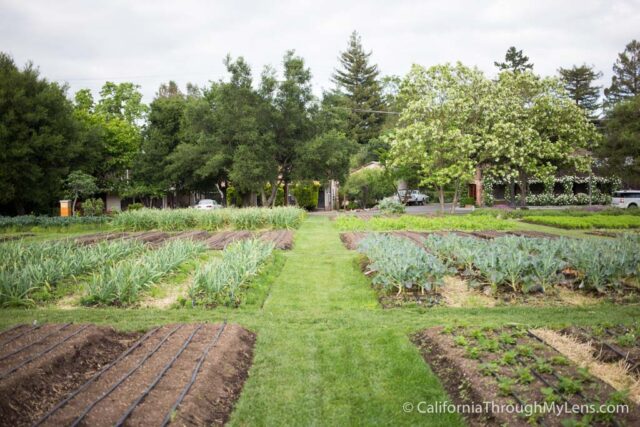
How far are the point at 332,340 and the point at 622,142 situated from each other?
30599mm

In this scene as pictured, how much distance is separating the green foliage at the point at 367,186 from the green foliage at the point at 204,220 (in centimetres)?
1688

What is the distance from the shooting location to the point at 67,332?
532cm

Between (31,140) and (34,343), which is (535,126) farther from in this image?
(31,140)

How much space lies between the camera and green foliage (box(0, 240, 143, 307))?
7211 mm

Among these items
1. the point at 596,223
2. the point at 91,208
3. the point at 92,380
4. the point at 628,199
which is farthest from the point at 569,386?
the point at 628,199

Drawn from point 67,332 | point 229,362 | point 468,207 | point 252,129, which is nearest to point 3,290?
point 67,332

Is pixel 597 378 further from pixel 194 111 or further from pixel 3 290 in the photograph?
pixel 194 111

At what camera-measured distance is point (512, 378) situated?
3963mm

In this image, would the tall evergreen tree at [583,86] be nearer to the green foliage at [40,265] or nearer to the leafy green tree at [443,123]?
the leafy green tree at [443,123]

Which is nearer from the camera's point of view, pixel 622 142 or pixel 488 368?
pixel 488 368

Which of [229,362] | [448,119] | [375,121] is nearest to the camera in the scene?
[229,362]

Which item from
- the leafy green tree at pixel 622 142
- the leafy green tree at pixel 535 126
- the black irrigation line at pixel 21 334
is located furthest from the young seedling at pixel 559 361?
the leafy green tree at pixel 622 142

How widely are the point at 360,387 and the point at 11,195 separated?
28.3 meters

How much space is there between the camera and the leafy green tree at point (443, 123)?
24078 millimetres
